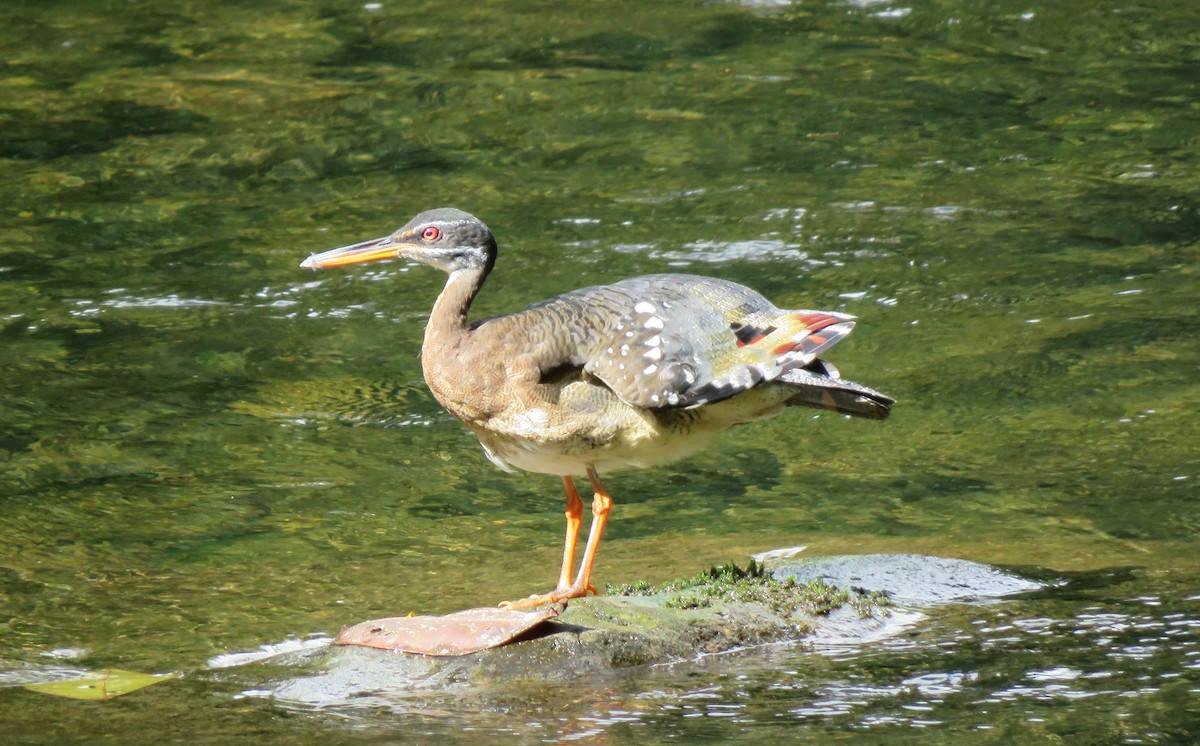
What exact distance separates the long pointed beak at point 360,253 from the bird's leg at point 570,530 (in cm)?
133

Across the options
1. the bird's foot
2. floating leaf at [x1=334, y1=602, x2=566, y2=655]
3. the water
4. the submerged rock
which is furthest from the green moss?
floating leaf at [x1=334, y1=602, x2=566, y2=655]

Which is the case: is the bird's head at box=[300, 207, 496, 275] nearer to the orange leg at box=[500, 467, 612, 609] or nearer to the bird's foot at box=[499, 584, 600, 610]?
the orange leg at box=[500, 467, 612, 609]

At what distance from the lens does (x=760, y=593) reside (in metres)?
6.60

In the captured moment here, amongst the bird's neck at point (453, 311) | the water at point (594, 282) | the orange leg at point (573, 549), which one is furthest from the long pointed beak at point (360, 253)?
the water at point (594, 282)

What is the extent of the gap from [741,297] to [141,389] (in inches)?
188

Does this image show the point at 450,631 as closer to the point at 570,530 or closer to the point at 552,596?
the point at 552,596

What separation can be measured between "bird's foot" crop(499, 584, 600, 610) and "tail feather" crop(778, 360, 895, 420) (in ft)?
4.05

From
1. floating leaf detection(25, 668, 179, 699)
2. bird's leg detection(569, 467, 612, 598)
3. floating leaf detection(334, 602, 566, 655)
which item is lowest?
floating leaf detection(25, 668, 179, 699)

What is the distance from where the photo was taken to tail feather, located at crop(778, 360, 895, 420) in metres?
6.95

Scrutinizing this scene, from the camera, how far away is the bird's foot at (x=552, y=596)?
6.80 meters

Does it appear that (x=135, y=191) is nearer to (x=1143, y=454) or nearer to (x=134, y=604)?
(x=134, y=604)

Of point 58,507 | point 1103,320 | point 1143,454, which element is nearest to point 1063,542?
point 1143,454

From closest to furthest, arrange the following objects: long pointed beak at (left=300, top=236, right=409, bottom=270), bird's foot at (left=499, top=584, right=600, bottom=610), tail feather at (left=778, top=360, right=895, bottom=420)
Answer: bird's foot at (left=499, top=584, right=600, bottom=610)
tail feather at (left=778, top=360, right=895, bottom=420)
long pointed beak at (left=300, top=236, right=409, bottom=270)

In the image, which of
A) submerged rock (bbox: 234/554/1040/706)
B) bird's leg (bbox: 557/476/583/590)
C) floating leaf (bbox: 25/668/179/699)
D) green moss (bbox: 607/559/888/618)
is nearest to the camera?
submerged rock (bbox: 234/554/1040/706)
